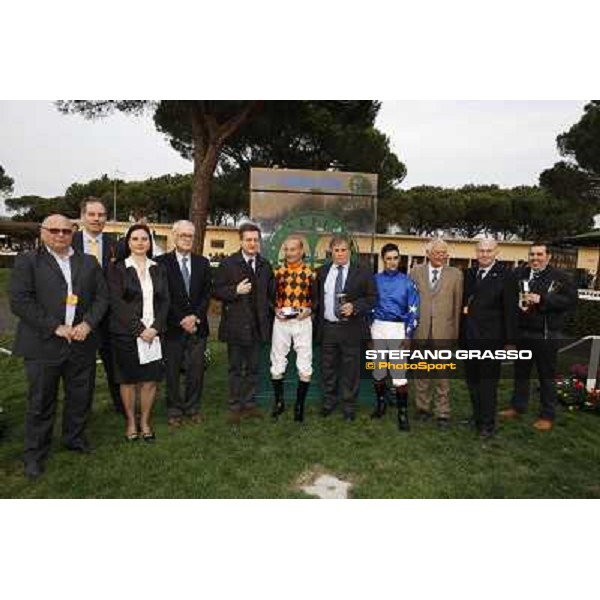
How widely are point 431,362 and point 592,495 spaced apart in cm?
172

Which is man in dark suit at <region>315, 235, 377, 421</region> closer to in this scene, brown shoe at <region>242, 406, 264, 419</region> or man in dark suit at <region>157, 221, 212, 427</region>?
brown shoe at <region>242, 406, 264, 419</region>

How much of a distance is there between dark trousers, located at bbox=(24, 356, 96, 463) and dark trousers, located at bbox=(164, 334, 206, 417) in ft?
2.52

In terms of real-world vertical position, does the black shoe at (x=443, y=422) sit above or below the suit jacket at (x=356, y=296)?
below

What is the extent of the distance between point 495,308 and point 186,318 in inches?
118

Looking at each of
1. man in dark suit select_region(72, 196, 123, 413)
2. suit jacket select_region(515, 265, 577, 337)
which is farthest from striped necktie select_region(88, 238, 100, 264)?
suit jacket select_region(515, 265, 577, 337)

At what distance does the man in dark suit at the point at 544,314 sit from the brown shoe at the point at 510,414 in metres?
0.27

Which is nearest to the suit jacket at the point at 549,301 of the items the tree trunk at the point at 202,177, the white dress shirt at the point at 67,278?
the white dress shirt at the point at 67,278

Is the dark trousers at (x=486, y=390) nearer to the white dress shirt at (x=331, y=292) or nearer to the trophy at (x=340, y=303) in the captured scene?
the trophy at (x=340, y=303)

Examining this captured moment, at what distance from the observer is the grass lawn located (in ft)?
11.1

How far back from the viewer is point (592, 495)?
343 centimetres

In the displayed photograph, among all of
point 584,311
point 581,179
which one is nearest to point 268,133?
point 584,311

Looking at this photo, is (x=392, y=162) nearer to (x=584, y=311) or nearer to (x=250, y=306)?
(x=584, y=311)

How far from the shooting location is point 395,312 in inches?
182

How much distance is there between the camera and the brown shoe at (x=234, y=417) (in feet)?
15.2
